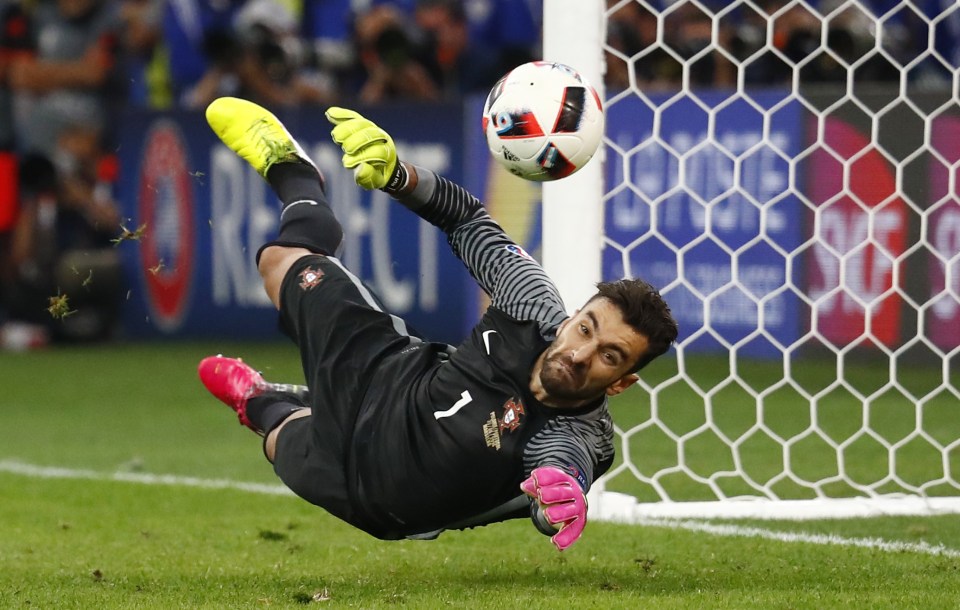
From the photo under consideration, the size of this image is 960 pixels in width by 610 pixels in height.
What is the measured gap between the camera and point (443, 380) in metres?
5.30

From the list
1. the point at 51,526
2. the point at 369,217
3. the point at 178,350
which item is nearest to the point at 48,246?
the point at 178,350

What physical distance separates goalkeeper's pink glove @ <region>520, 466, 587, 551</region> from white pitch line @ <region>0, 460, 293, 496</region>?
3.50m

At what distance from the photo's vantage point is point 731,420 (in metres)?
9.65

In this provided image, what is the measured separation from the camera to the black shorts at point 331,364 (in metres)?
5.46

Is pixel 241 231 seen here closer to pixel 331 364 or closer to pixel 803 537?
pixel 803 537

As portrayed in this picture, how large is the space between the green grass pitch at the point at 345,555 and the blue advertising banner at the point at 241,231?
14.2 feet

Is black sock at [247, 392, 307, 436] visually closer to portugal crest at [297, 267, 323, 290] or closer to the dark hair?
portugal crest at [297, 267, 323, 290]

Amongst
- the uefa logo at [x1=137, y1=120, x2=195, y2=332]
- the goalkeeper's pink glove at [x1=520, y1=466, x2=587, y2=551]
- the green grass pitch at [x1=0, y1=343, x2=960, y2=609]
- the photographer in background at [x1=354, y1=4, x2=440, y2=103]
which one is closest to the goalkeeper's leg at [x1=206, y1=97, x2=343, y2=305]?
the green grass pitch at [x1=0, y1=343, x2=960, y2=609]

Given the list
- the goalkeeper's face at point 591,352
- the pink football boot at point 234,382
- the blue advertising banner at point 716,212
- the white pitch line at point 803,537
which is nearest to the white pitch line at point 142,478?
the pink football boot at point 234,382

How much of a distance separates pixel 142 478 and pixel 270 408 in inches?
99.2

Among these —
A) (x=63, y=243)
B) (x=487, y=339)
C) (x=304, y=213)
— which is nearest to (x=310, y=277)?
(x=304, y=213)

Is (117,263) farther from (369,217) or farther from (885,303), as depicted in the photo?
(885,303)

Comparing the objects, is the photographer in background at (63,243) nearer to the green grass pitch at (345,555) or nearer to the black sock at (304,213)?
the green grass pitch at (345,555)

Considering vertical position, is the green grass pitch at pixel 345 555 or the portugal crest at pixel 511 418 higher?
the portugal crest at pixel 511 418
